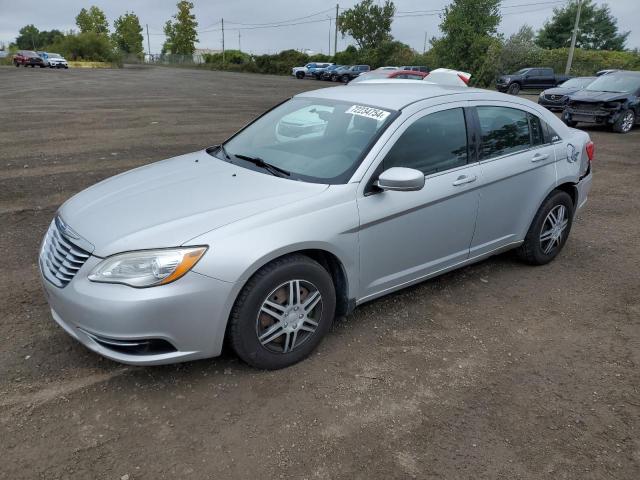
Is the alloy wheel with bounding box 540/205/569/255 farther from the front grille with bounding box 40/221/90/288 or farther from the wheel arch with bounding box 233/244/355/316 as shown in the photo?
the front grille with bounding box 40/221/90/288

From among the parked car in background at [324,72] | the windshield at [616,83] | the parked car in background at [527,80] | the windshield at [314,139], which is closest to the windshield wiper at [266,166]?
the windshield at [314,139]

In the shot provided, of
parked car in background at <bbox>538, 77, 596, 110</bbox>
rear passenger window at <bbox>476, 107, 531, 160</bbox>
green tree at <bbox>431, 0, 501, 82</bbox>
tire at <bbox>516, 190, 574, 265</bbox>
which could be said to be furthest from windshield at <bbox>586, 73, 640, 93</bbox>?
green tree at <bbox>431, 0, 501, 82</bbox>

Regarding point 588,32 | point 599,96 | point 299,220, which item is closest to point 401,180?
point 299,220

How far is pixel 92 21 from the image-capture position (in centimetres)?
8288

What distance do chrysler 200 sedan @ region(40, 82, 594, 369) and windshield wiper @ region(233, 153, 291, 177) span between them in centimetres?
2

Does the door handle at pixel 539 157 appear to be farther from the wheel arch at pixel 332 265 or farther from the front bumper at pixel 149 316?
the front bumper at pixel 149 316

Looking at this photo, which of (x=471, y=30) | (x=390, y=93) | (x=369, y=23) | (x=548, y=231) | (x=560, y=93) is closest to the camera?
(x=390, y=93)

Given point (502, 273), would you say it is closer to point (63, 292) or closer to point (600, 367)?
point (600, 367)

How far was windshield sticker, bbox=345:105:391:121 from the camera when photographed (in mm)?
3609

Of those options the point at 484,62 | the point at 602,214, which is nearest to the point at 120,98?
the point at 602,214

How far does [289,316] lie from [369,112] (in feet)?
5.19

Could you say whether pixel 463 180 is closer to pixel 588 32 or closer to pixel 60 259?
pixel 60 259

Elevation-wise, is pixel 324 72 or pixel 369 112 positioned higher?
pixel 369 112

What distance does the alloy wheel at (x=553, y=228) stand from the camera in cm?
468
